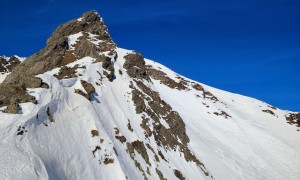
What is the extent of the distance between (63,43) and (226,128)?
40712 millimetres

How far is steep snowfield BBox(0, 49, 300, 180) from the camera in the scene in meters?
26.0

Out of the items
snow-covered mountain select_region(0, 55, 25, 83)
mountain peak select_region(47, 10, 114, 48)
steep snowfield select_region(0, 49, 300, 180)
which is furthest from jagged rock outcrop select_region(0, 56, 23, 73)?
steep snowfield select_region(0, 49, 300, 180)

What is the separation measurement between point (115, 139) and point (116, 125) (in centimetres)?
338

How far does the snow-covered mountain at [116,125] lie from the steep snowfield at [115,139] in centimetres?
12

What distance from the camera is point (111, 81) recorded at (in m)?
52.1

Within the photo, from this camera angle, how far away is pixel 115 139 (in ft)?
125

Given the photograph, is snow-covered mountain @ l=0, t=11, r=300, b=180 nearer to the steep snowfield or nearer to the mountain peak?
the steep snowfield

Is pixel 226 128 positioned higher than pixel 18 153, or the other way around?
pixel 226 128

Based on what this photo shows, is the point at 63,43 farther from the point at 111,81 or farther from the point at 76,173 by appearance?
the point at 76,173

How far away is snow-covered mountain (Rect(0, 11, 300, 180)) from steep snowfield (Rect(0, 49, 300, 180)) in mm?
124

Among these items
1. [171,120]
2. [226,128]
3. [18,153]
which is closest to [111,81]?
[171,120]

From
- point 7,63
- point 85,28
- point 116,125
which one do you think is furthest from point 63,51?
point 7,63

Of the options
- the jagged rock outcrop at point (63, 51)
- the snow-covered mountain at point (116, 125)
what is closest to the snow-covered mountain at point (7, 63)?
the jagged rock outcrop at point (63, 51)

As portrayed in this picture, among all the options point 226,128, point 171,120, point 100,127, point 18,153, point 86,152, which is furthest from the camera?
point 226,128
